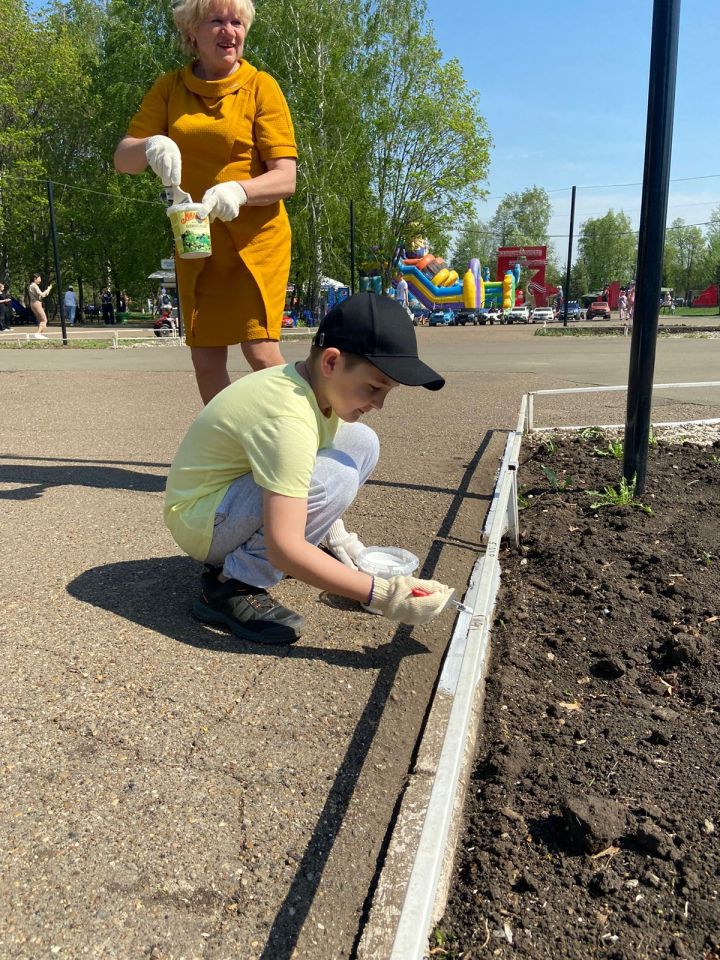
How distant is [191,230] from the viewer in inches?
127

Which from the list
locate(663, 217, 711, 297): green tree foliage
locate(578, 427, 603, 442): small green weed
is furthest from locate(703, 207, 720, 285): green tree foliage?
locate(578, 427, 603, 442): small green weed

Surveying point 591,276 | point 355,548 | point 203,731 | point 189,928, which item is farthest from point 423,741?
point 591,276

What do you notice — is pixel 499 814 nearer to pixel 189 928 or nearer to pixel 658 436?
pixel 189 928

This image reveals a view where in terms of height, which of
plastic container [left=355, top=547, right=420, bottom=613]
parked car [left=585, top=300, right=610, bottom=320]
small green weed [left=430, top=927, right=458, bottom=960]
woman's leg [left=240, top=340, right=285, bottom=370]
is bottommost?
small green weed [left=430, top=927, right=458, bottom=960]

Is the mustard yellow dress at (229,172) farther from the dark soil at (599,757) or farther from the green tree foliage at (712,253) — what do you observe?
the green tree foliage at (712,253)

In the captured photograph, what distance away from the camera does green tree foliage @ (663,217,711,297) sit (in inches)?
3403

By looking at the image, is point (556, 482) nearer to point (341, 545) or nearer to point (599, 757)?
point (341, 545)

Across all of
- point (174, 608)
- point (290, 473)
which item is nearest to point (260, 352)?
point (174, 608)

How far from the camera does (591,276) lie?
289ft

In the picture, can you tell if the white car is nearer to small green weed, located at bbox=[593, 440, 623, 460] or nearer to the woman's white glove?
small green weed, located at bbox=[593, 440, 623, 460]

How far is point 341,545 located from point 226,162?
1.99 m

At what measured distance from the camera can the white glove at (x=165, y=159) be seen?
333cm

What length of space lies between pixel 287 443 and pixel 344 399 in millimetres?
221

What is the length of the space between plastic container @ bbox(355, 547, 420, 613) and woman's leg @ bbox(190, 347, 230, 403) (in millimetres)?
1468
